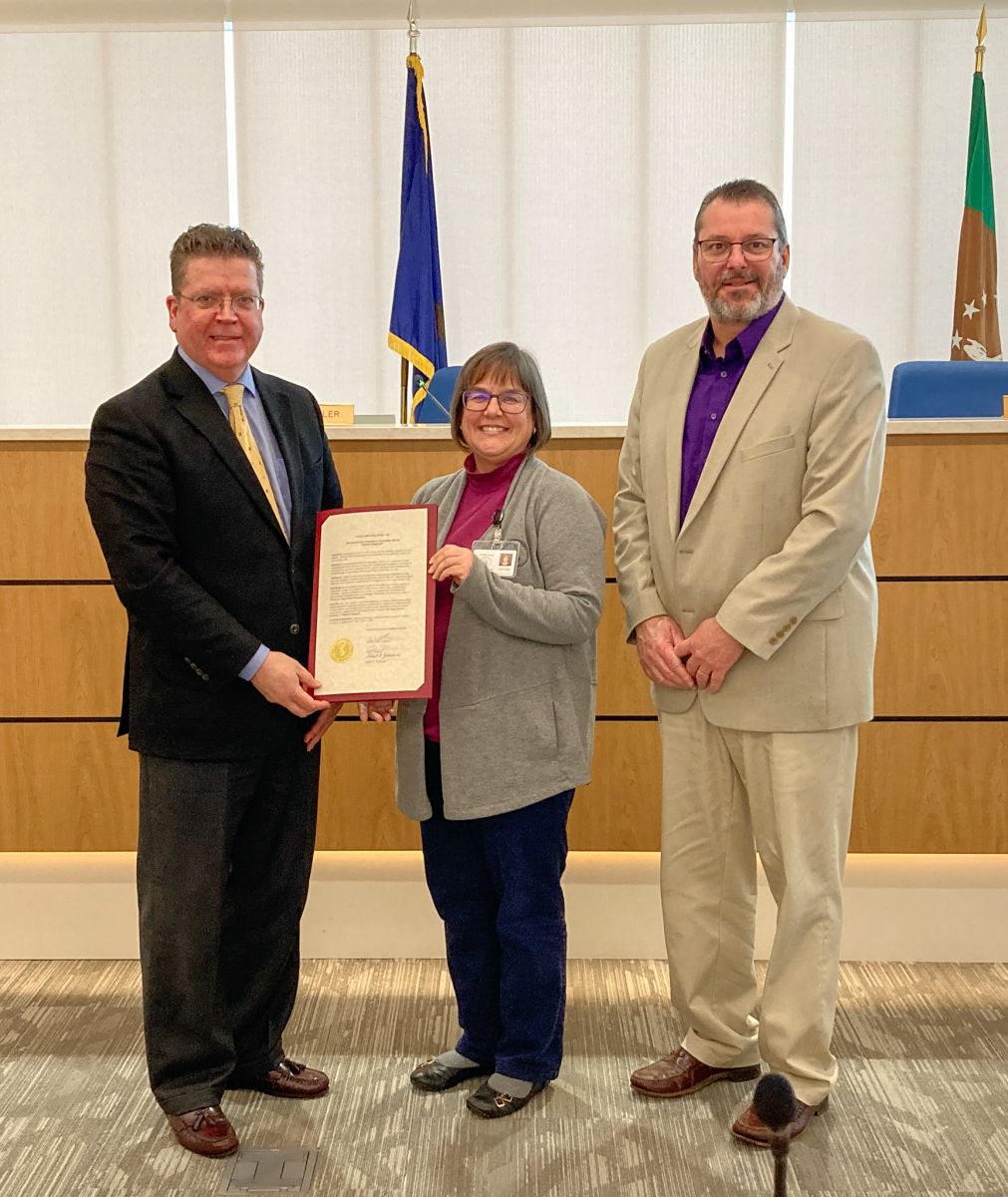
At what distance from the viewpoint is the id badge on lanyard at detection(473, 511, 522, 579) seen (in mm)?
2240

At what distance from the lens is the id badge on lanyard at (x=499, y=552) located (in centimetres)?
224

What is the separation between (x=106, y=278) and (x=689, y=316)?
124 inches

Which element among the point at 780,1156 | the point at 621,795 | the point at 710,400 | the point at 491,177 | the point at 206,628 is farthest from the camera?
the point at 491,177

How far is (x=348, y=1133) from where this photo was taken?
2320 millimetres

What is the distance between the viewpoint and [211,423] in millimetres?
2193

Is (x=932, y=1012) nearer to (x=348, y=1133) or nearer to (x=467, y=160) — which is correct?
(x=348, y=1133)

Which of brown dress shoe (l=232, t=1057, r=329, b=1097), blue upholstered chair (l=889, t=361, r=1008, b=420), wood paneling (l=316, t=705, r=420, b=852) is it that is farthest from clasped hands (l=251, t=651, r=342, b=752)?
blue upholstered chair (l=889, t=361, r=1008, b=420)

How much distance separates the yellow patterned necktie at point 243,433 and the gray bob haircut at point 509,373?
41cm

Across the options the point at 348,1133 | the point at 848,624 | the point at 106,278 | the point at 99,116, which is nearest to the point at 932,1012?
the point at 848,624

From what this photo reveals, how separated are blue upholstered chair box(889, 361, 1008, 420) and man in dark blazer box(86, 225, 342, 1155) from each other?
6.28ft

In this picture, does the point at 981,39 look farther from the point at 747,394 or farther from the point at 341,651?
the point at 341,651

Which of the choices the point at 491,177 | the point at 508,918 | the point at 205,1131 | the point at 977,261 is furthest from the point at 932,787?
the point at 491,177

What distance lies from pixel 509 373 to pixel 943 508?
5.00 ft

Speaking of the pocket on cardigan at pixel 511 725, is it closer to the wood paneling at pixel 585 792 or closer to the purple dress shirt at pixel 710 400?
the purple dress shirt at pixel 710 400
